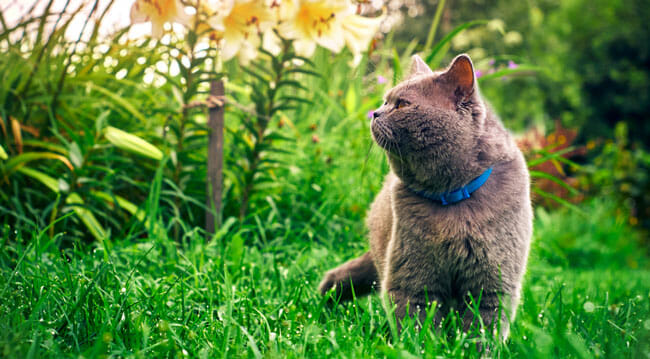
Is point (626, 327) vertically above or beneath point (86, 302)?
beneath

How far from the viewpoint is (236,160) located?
249 cm

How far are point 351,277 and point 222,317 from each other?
573mm

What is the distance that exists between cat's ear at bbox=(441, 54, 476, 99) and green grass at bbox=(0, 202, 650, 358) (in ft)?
2.14

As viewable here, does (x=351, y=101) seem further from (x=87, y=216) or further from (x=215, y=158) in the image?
(x=87, y=216)

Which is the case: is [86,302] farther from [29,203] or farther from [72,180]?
[29,203]

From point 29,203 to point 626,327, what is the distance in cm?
263

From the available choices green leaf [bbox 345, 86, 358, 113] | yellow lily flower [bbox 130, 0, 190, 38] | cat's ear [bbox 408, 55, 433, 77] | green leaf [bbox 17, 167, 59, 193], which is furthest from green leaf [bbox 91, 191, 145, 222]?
green leaf [bbox 345, 86, 358, 113]

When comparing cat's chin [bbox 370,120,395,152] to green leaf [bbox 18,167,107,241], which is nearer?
cat's chin [bbox 370,120,395,152]

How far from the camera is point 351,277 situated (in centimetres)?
182

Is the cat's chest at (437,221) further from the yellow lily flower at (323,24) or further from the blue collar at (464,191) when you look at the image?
the yellow lily flower at (323,24)

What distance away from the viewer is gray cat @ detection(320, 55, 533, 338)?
142 centimetres

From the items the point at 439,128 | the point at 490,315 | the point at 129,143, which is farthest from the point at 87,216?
the point at 490,315

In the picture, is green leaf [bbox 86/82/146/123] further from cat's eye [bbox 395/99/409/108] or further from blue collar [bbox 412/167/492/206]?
blue collar [bbox 412/167/492/206]

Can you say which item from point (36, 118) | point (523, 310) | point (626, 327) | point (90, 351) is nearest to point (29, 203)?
point (36, 118)
